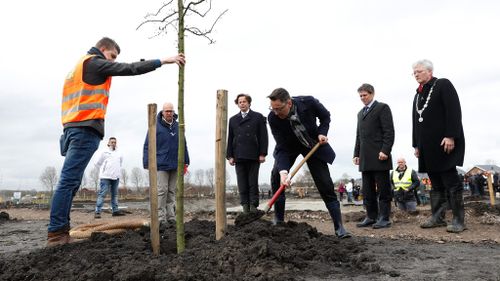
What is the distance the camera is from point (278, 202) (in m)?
5.75

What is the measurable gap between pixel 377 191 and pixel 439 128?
1.46 meters

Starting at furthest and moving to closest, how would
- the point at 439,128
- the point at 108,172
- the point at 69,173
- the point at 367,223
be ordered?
the point at 108,172
the point at 367,223
the point at 439,128
the point at 69,173

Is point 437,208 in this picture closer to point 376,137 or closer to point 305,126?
point 376,137

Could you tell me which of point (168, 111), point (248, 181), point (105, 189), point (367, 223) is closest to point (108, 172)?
point (105, 189)

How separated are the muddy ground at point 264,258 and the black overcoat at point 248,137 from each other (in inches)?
65.1

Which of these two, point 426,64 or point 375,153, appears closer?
point 426,64

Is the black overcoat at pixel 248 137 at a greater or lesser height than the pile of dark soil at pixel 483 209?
greater

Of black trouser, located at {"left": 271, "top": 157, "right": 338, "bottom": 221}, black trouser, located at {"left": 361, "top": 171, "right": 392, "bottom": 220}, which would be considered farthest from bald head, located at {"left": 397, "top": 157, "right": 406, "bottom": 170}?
black trouser, located at {"left": 271, "top": 157, "right": 338, "bottom": 221}

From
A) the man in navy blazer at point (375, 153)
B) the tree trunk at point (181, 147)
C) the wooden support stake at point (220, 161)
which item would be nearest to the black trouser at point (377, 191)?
the man in navy blazer at point (375, 153)

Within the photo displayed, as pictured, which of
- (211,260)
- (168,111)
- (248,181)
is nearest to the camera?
(211,260)

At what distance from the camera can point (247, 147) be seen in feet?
21.3

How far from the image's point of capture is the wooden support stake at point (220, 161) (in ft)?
13.8

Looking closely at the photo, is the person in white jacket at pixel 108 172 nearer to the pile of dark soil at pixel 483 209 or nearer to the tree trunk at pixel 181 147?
the tree trunk at pixel 181 147

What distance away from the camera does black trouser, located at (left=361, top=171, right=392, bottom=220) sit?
6.26m
